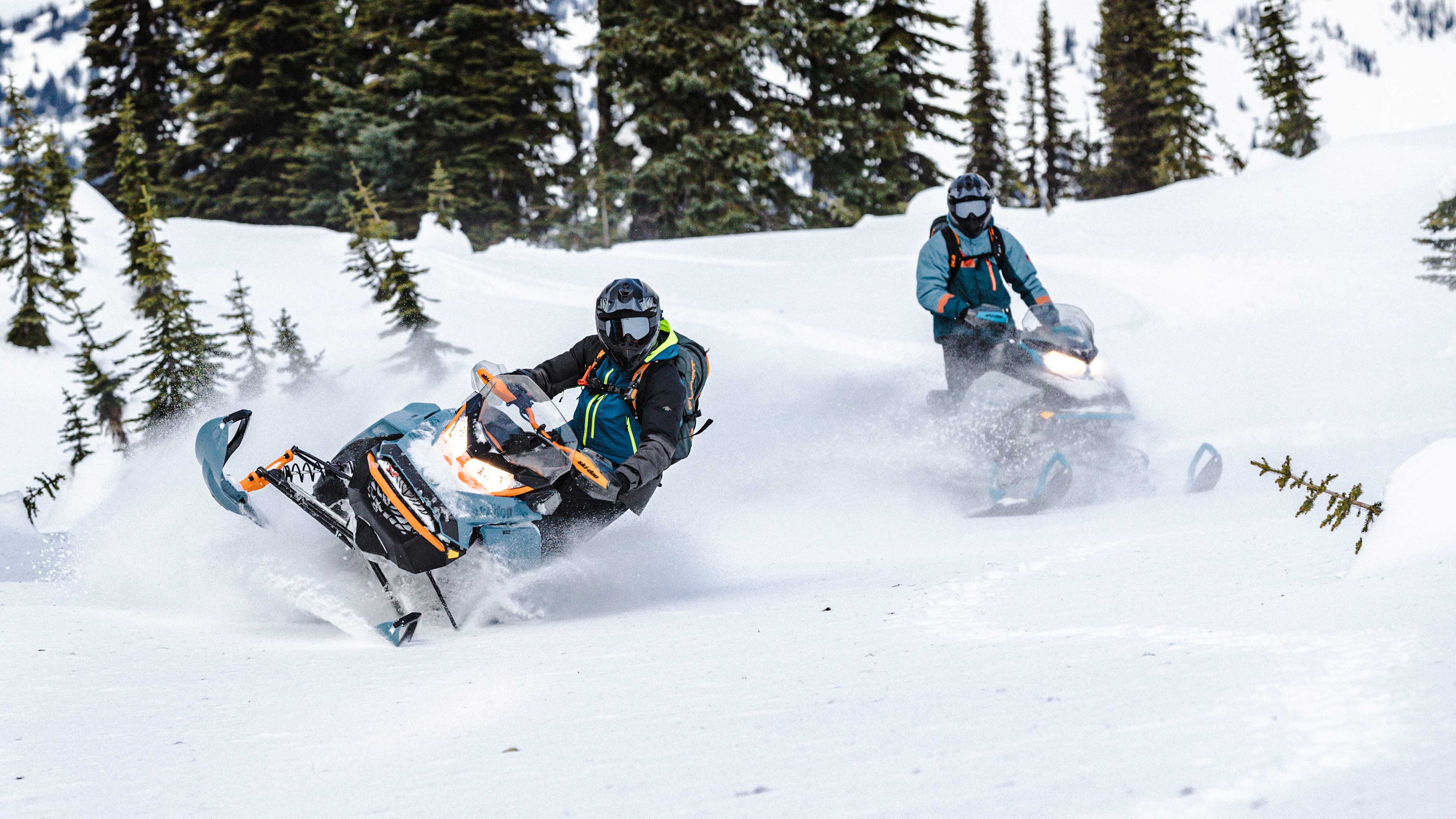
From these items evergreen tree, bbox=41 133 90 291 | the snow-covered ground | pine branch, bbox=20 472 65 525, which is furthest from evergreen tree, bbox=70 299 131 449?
evergreen tree, bbox=41 133 90 291

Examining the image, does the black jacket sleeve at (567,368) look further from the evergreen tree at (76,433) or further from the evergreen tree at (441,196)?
the evergreen tree at (441,196)

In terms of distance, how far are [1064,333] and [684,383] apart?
341 centimetres

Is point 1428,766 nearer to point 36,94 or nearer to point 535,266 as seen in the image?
point 535,266

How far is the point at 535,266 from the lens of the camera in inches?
566

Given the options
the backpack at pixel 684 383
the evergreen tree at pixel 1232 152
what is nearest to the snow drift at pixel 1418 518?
the backpack at pixel 684 383

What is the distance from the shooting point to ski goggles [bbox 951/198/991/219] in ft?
26.0

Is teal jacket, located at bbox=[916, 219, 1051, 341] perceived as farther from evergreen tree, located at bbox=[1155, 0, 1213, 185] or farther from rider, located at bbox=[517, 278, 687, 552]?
evergreen tree, located at bbox=[1155, 0, 1213, 185]

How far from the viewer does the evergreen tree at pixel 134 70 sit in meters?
27.7

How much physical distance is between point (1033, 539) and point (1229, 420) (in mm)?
4682

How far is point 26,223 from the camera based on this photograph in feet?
53.2

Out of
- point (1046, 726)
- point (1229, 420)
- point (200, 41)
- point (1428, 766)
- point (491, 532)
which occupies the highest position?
point (200, 41)

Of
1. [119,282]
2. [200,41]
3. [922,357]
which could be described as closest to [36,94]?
[200,41]

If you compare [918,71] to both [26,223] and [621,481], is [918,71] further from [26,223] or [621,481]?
[621,481]

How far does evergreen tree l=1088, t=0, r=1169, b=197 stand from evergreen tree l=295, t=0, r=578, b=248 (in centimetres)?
2086
